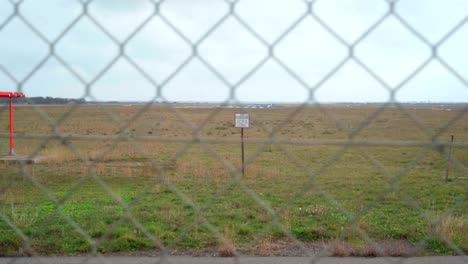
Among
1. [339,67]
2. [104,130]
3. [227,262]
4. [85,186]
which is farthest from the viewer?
[104,130]

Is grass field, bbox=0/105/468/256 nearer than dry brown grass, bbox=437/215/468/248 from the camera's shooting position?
Yes

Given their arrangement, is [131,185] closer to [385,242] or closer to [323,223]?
[323,223]

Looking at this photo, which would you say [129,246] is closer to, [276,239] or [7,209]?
[276,239]

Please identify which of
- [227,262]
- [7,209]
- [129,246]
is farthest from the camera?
[7,209]

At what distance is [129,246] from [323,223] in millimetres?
2390

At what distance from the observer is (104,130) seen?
79.0ft

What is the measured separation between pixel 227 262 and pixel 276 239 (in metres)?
0.84

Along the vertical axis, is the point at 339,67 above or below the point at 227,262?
above

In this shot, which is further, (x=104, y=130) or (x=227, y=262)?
(x=104, y=130)

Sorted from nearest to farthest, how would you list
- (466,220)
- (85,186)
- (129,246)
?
(129,246), (466,220), (85,186)

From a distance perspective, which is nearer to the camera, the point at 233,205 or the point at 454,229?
the point at 454,229

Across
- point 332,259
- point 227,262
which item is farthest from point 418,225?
point 227,262

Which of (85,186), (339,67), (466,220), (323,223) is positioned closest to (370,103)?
(339,67)

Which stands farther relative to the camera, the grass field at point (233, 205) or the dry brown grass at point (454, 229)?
the dry brown grass at point (454, 229)
